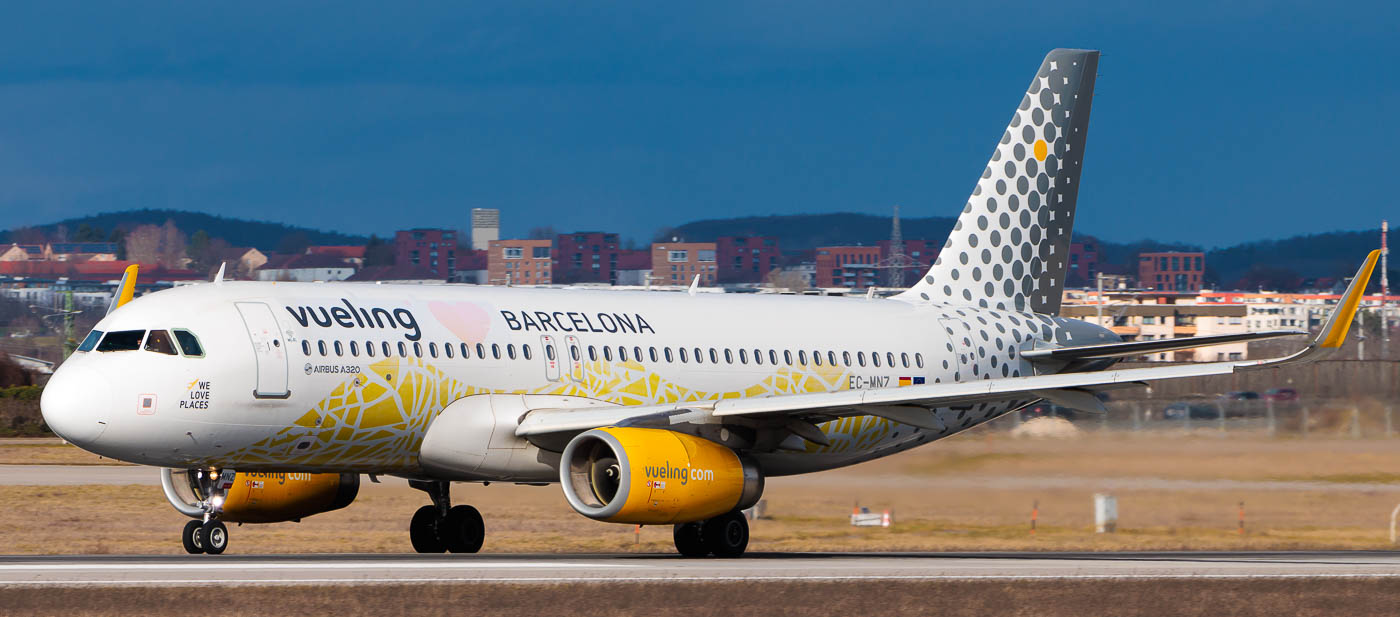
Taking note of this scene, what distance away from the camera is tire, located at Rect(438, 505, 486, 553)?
92.2 ft

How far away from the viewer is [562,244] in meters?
192

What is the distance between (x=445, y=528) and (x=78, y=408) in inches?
296

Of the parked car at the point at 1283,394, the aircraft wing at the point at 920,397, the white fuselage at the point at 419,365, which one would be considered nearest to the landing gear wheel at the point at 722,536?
the white fuselage at the point at 419,365

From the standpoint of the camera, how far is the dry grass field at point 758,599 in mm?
16750

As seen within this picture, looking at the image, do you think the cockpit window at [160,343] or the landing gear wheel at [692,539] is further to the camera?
the landing gear wheel at [692,539]

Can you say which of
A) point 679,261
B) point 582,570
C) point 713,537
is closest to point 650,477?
point 582,570

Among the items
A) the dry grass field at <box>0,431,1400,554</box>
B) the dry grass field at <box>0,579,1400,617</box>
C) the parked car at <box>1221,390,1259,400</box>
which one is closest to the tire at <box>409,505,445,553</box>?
the dry grass field at <box>0,431,1400,554</box>

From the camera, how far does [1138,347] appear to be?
2858cm

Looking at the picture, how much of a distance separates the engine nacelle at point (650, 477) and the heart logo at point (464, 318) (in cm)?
236

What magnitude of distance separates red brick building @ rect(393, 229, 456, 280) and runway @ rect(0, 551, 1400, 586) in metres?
131

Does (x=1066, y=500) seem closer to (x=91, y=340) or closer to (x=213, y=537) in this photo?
(x=213, y=537)

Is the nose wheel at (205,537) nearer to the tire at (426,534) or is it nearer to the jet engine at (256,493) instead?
the jet engine at (256,493)

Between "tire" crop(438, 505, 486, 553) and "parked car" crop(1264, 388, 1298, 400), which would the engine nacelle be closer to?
"tire" crop(438, 505, 486, 553)

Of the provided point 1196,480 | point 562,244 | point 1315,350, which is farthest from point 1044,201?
point 562,244
